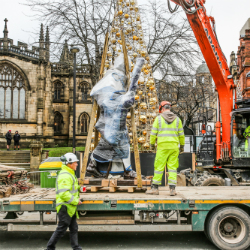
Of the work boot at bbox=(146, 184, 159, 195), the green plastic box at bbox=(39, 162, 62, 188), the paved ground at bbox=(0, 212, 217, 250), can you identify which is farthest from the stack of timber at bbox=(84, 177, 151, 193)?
the green plastic box at bbox=(39, 162, 62, 188)

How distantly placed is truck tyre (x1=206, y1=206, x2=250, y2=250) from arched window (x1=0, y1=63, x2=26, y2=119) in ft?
91.6

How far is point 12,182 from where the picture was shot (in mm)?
6168

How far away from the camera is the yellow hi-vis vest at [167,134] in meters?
5.62

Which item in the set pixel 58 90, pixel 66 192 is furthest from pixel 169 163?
pixel 58 90

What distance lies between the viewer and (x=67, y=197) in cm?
455

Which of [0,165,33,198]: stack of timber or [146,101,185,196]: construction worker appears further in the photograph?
[0,165,33,198]: stack of timber

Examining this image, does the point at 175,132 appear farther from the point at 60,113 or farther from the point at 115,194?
the point at 60,113

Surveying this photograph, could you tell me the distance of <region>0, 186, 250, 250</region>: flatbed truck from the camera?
527 cm

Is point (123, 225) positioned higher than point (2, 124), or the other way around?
point (2, 124)

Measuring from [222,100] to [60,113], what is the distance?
28197 millimetres

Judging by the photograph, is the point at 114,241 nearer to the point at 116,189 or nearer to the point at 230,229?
the point at 116,189

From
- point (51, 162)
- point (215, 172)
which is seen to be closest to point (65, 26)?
point (51, 162)

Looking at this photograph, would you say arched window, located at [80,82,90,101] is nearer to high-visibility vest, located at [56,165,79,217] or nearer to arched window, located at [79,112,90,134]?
arched window, located at [79,112,90,134]

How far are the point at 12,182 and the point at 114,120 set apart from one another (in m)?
2.43
